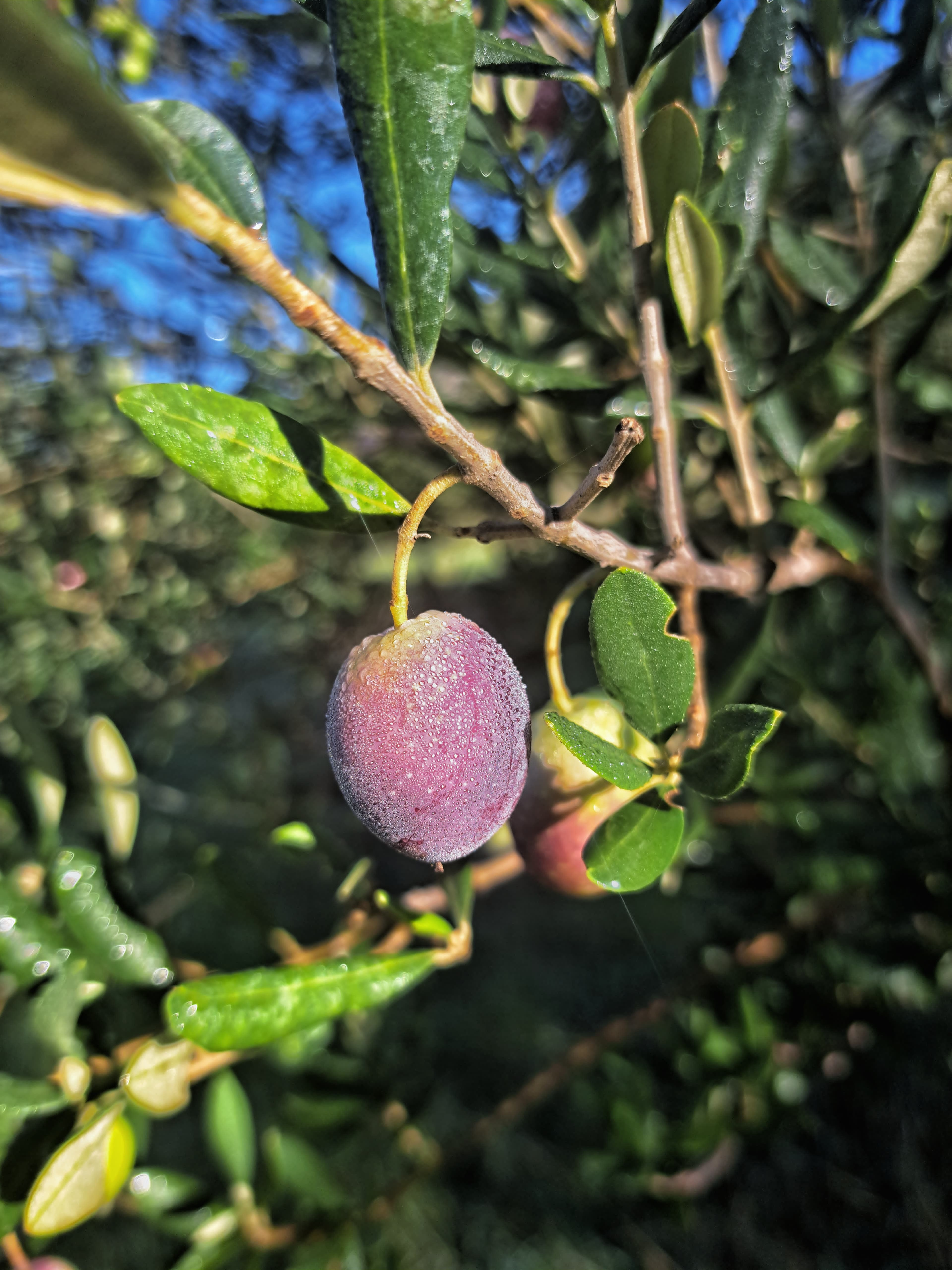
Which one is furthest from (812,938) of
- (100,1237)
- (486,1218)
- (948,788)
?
(100,1237)

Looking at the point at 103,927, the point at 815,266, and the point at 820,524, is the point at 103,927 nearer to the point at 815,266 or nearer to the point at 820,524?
the point at 820,524

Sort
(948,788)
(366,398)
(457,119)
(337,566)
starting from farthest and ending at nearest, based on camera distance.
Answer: (337,566) < (366,398) < (948,788) < (457,119)

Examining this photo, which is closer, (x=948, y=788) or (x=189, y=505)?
(x=948, y=788)

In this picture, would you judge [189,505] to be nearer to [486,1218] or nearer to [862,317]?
[486,1218]

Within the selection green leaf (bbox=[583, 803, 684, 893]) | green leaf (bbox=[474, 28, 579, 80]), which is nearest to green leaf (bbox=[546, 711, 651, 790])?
green leaf (bbox=[583, 803, 684, 893])

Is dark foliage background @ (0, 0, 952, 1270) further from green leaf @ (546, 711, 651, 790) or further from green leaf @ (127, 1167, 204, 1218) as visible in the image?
green leaf @ (546, 711, 651, 790)

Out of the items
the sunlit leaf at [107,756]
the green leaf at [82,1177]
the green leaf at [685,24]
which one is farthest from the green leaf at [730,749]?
the sunlit leaf at [107,756]
